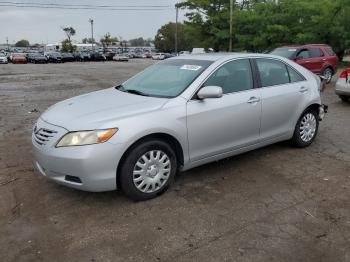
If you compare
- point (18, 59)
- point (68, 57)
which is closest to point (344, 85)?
point (18, 59)

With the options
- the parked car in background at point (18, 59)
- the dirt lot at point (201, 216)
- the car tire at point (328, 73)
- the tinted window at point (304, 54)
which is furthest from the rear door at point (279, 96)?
the parked car in background at point (18, 59)

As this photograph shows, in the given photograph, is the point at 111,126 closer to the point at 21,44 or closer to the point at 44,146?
the point at 44,146

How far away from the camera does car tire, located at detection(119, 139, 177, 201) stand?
4.01 metres

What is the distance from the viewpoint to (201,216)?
3881mm

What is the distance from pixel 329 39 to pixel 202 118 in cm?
2873

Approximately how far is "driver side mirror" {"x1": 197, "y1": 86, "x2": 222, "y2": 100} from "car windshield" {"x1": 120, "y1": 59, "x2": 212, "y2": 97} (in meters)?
0.24

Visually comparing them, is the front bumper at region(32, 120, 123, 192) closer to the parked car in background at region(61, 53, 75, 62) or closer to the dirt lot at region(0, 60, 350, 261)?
the dirt lot at region(0, 60, 350, 261)

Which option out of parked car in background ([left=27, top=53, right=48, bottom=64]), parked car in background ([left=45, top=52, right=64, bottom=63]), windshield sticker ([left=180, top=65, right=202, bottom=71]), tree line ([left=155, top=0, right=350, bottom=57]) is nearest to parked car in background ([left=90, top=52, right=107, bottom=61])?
parked car in background ([left=45, top=52, right=64, bottom=63])

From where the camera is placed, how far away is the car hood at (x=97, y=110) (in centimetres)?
396

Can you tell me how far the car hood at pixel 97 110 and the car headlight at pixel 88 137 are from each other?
0.05 metres

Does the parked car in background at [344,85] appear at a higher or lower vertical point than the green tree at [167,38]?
lower

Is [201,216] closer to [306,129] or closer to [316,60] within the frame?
[306,129]

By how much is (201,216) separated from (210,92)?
1.39 m

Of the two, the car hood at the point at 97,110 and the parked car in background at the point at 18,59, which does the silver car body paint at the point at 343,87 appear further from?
the parked car in background at the point at 18,59
